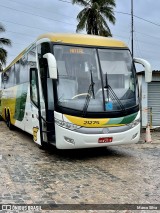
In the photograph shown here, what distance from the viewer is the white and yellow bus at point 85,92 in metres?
7.90

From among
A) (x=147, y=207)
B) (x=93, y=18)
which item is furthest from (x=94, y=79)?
(x=93, y=18)

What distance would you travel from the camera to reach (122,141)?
8.28 meters

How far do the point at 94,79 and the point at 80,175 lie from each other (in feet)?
8.74

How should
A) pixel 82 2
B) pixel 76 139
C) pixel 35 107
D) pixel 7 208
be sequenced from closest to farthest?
pixel 7 208 → pixel 76 139 → pixel 35 107 → pixel 82 2

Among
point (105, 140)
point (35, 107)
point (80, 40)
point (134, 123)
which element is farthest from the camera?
point (35, 107)

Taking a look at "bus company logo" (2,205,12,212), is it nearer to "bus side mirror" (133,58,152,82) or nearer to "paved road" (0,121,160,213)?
"paved road" (0,121,160,213)

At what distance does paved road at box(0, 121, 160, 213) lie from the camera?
548 cm

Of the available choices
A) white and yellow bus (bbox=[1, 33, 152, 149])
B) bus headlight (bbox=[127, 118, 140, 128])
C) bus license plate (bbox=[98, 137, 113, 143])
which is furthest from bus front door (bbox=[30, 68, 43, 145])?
bus headlight (bbox=[127, 118, 140, 128])

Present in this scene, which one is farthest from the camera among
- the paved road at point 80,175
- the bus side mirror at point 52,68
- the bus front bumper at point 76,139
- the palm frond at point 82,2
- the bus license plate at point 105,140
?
the palm frond at point 82,2

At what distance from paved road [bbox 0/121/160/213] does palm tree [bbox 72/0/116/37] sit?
22.7 metres

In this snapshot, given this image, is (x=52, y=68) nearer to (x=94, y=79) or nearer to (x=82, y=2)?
(x=94, y=79)

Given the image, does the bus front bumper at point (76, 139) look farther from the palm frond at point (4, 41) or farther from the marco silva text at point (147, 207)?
the palm frond at point (4, 41)

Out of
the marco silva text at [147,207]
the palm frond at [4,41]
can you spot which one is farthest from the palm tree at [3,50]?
the marco silva text at [147,207]

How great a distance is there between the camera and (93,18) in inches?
1240
